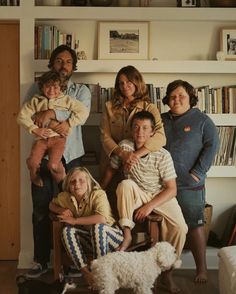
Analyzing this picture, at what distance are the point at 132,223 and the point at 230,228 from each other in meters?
1.10

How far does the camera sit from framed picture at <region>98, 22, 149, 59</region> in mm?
3660

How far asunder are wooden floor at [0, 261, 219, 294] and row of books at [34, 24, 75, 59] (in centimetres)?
157

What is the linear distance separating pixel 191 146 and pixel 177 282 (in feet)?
3.05

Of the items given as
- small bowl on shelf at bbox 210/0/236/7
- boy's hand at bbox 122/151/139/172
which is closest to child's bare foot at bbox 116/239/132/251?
boy's hand at bbox 122/151/139/172

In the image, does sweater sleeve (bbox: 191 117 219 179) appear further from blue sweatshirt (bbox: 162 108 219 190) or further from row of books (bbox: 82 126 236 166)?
row of books (bbox: 82 126 236 166)

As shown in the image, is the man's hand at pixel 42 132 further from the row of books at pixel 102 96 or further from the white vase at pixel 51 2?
the white vase at pixel 51 2

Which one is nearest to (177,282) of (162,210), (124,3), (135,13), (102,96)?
(162,210)

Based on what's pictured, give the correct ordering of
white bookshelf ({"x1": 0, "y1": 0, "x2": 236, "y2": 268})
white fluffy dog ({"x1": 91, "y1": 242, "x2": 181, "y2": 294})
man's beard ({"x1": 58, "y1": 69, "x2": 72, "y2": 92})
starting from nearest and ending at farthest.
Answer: white fluffy dog ({"x1": 91, "y1": 242, "x2": 181, "y2": 294})
man's beard ({"x1": 58, "y1": 69, "x2": 72, "y2": 92})
white bookshelf ({"x1": 0, "y1": 0, "x2": 236, "y2": 268})

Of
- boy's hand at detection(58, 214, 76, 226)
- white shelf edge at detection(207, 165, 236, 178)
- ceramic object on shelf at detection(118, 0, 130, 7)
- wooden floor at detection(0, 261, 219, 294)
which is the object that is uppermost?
ceramic object on shelf at detection(118, 0, 130, 7)

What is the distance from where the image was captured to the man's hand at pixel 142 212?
3.02m

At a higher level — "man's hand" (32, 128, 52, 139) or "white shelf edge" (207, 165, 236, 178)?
"man's hand" (32, 128, 52, 139)

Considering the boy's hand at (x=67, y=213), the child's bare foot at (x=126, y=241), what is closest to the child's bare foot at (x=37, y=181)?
the boy's hand at (x=67, y=213)

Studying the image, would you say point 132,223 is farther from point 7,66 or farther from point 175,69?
point 7,66

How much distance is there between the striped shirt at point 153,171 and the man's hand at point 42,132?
1.66 ft
